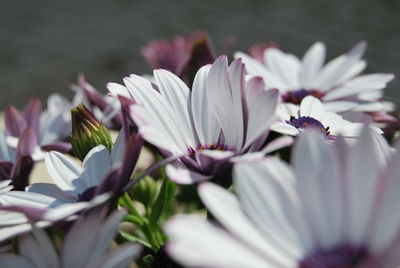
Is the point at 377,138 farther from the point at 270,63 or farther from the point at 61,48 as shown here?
the point at 61,48

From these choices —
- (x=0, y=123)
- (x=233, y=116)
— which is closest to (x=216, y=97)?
(x=233, y=116)

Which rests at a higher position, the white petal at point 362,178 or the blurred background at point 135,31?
the white petal at point 362,178

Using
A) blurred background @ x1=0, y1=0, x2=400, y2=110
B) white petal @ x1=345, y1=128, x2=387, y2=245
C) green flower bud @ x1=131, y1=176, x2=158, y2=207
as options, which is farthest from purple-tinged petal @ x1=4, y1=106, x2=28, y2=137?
blurred background @ x1=0, y1=0, x2=400, y2=110

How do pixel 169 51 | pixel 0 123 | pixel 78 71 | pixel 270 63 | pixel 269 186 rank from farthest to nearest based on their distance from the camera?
pixel 78 71, pixel 0 123, pixel 169 51, pixel 270 63, pixel 269 186

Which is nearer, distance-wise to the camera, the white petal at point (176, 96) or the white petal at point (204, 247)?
the white petal at point (204, 247)

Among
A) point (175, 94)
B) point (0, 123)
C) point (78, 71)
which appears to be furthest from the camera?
point (78, 71)

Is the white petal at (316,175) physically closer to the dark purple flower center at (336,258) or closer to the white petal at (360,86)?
the dark purple flower center at (336,258)

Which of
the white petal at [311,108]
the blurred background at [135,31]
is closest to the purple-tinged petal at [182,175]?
the white petal at [311,108]

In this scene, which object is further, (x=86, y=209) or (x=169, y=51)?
(x=169, y=51)
